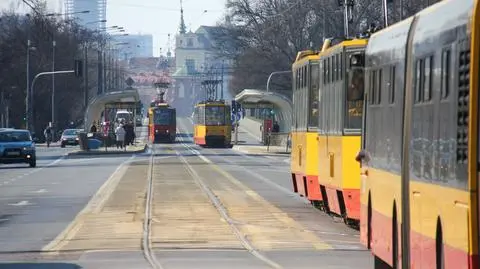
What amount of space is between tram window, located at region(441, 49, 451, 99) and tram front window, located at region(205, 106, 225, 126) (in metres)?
84.0

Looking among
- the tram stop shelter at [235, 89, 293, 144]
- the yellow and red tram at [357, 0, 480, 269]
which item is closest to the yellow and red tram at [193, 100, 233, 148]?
the tram stop shelter at [235, 89, 293, 144]

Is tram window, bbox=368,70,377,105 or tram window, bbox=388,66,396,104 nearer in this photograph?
tram window, bbox=388,66,396,104

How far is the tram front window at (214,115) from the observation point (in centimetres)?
9519

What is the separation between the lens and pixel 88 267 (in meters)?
17.9

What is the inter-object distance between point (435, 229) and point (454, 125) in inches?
42.2

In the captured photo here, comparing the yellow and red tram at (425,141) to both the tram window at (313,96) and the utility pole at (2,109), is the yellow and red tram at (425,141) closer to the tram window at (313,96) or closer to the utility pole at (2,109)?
the tram window at (313,96)

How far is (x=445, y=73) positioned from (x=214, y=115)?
8480 centimetres

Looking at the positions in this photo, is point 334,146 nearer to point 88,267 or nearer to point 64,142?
point 88,267

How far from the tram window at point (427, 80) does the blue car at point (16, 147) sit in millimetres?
46623

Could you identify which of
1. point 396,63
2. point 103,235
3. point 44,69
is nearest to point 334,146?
point 103,235

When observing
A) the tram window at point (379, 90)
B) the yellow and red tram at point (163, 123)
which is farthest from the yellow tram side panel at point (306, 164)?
the yellow and red tram at point (163, 123)

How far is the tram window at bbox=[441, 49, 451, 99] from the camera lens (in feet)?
35.0

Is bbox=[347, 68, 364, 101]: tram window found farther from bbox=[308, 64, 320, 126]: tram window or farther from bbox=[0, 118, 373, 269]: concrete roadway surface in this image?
bbox=[308, 64, 320, 126]: tram window

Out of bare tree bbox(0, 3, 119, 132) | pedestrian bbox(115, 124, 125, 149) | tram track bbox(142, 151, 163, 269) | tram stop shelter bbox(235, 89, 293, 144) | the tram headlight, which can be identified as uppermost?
bare tree bbox(0, 3, 119, 132)
